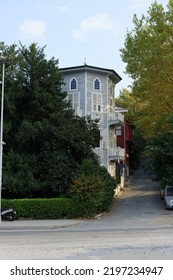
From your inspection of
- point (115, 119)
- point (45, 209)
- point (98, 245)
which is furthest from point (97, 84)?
point (98, 245)

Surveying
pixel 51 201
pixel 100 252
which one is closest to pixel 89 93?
pixel 51 201

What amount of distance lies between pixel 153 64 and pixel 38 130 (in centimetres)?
1091

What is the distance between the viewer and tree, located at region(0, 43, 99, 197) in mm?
33750

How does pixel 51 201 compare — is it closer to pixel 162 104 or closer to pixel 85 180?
pixel 85 180

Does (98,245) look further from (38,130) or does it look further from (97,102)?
(97,102)

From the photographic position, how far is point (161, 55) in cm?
3628

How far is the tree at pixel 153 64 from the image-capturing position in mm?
36438

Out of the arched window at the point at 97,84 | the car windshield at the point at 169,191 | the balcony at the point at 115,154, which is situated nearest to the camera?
the car windshield at the point at 169,191

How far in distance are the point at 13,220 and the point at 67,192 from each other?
15.7ft

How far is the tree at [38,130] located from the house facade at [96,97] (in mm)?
8658

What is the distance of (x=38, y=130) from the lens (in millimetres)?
34500

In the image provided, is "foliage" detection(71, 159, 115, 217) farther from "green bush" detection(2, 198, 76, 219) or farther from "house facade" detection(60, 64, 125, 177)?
"house facade" detection(60, 64, 125, 177)

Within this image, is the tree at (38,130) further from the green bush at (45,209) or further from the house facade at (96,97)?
the house facade at (96,97)

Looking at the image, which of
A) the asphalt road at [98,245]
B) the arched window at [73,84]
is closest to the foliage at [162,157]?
the asphalt road at [98,245]
